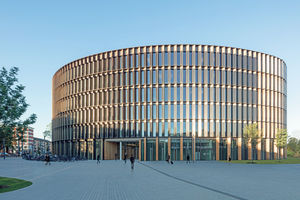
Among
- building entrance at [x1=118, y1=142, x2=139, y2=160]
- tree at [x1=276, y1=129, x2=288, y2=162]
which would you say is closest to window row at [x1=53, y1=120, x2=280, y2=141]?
building entrance at [x1=118, y1=142, x2=139, y2=160]

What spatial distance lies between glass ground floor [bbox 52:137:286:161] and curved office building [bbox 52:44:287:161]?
0.18m

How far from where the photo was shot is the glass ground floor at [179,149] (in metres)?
54.4

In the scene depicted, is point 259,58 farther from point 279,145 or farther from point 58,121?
point 58,121

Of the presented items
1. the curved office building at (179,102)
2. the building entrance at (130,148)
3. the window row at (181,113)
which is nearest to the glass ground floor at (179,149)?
the building entrance at (130,148)

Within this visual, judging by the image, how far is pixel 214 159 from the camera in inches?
2178

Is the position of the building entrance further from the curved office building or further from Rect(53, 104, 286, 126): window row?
Rect(53, 104, 286, 126): window row

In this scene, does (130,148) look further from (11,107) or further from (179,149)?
(11,107)

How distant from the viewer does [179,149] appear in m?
54.2

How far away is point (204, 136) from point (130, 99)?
615 inches

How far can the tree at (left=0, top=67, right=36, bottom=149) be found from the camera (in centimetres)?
1616

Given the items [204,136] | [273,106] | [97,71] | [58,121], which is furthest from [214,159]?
[58,121]

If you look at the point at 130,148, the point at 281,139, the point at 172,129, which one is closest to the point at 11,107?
the point at 172,129

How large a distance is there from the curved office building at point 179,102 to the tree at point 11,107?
38693 millimetres

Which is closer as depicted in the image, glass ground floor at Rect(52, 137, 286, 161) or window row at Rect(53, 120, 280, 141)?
glass ground floor at Rect(52, 137, 286, 161)
